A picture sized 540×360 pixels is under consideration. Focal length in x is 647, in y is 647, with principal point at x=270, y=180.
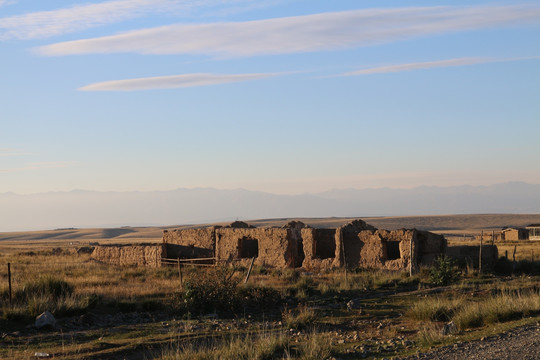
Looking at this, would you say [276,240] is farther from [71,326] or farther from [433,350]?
[433,350]

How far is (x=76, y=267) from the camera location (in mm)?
28344

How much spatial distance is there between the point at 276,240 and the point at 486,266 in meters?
8.73

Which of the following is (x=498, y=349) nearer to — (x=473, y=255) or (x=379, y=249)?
(x=379, y=249)

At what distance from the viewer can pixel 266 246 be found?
2758 centimetres

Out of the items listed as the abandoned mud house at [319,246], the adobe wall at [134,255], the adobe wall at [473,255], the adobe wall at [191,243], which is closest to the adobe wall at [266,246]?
the abandoned mud house at [319,246]

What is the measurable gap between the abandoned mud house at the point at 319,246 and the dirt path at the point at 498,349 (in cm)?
1331

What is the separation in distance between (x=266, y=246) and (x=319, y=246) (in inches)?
108

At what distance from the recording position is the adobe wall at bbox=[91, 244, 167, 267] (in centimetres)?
2967

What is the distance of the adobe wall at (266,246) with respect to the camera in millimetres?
26984

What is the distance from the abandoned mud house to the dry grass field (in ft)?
6.11

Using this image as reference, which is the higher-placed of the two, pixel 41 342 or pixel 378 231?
pixel 378 231

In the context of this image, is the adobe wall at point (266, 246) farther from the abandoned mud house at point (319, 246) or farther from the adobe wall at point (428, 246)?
the adobe wall at point (428, 246)

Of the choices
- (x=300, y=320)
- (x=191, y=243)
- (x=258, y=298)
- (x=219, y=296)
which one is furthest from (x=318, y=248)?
(x=300, y=320)

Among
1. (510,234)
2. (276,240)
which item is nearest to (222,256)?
(276,240)
